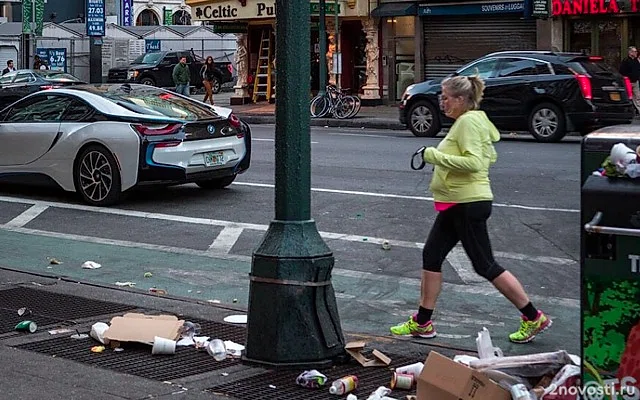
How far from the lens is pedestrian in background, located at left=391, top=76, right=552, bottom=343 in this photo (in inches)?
277

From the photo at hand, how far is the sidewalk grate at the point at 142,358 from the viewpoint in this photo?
6641 mm

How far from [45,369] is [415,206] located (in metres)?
6.93

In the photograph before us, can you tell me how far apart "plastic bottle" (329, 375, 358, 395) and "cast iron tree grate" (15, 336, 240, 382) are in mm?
893

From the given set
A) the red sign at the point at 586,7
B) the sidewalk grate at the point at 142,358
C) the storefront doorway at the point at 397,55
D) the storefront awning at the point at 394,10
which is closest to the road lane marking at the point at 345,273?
the sidewalk grate at the point at 142,358

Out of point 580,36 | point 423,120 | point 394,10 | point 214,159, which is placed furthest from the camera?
point 394,10

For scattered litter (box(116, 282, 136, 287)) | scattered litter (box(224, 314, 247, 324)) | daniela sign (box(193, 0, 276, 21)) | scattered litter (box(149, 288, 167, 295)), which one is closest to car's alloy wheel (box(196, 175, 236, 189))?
scattered litter (box(116, 282, 136, 287))

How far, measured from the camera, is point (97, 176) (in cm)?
1338

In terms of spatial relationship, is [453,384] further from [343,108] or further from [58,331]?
[343,108]

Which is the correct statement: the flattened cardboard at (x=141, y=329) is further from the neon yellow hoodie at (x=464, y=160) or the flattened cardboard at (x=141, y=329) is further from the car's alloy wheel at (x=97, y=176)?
the car's alloy wheel at (x=97, y=176)

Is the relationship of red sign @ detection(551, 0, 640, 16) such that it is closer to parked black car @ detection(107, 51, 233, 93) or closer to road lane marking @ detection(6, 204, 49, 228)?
road lane marking @ detection(6, 204, 49, 228)

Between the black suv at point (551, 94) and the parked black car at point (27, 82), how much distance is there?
13.7 m

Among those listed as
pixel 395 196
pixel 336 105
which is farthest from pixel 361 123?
pixel 395 196

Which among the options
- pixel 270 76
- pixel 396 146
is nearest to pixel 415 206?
pixel 396 146

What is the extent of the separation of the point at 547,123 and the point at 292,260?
14640 millimetres
